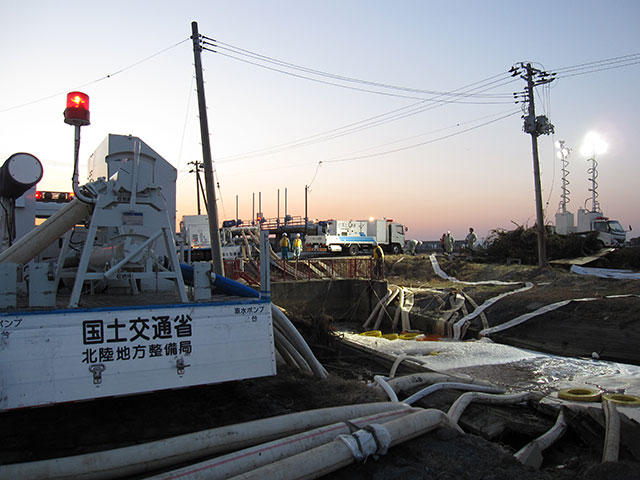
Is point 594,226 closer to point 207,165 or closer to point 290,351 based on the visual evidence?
point 207,165

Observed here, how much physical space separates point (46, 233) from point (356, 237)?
32950mm

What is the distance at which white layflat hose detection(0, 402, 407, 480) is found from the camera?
3.21 meters

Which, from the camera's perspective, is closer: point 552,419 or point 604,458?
point 604,458

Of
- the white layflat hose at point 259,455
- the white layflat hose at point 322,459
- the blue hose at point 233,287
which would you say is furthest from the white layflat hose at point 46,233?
the white layflat hose at point 322,459

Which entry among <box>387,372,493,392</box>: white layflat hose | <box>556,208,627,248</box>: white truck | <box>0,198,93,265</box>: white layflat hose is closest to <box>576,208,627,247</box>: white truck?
<box>556,208,627,248</box>: white truck

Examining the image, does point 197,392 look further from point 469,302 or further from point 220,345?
point 469,302

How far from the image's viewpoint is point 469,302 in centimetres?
1554

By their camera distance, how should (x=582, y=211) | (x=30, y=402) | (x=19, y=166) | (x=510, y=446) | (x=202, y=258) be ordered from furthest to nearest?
(x=582, y=211), (x=202, y=258), (x=19, y=166), (x=510, y=446), (x=30, y=402)

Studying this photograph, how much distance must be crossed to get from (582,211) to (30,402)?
37008 millimetres

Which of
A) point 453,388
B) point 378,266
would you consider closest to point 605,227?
point 378,266

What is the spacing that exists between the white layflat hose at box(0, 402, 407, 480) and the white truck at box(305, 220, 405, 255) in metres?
32.0

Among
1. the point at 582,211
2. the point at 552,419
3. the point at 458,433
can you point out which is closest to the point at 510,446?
the point at 552,419

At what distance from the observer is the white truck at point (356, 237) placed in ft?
119

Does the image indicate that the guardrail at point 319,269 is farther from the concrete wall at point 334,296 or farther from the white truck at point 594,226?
the white truck at point 594,226
